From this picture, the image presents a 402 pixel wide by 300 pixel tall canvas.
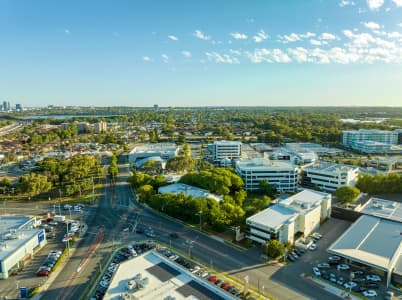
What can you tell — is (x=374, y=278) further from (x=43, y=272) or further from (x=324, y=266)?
(x=43, y=272)

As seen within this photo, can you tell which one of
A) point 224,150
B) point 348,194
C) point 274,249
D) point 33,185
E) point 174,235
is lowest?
point 174,235

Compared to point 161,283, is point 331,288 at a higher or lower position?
lower

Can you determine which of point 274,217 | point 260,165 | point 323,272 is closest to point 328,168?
point 260,165

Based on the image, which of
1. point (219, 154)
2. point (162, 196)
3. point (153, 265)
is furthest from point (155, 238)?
point (219, 154)

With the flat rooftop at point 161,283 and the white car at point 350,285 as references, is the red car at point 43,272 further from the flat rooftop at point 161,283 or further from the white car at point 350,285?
the white car at point 350,285

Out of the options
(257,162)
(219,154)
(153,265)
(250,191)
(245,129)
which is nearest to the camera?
(153,265)

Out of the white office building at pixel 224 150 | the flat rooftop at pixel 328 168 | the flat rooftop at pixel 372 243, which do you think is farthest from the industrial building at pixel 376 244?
the white office building at pixel 224 150

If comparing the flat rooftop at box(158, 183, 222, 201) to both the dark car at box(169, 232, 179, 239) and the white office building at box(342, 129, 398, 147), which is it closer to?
the dark car at box(169, 232, 179, 239)

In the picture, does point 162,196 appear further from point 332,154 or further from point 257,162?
point 332,154
